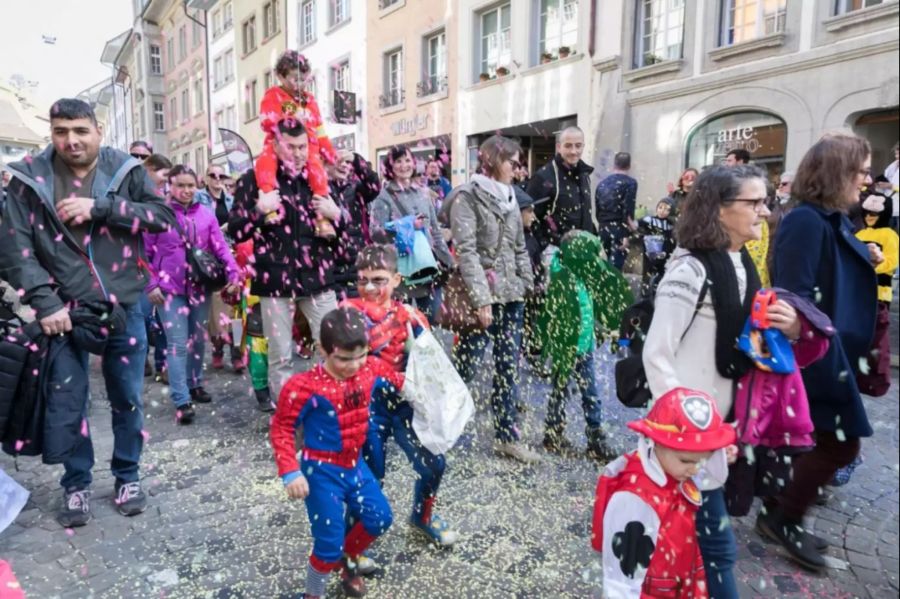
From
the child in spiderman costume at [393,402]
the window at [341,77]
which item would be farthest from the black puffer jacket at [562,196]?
the window at [341,77]

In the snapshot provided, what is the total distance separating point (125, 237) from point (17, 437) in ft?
3.64

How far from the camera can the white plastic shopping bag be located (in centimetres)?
256

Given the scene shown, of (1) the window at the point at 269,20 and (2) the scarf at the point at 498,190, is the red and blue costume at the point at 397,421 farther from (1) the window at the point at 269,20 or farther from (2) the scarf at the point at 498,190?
(1) the window at the point at 269,20

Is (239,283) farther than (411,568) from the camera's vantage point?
Yes

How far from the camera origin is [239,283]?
16.4 ft

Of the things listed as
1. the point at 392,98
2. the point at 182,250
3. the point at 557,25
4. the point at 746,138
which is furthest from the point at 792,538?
the point at 392,98

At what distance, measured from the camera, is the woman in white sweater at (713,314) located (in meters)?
2.07

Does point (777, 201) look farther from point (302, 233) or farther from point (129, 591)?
point (129, 591)

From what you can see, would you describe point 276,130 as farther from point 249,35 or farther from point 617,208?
point 617,208

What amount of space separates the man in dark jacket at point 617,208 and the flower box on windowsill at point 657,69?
1.21m

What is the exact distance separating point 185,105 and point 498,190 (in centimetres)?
394

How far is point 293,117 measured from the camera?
3.88 metres

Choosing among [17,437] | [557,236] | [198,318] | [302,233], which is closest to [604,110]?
[557,236]

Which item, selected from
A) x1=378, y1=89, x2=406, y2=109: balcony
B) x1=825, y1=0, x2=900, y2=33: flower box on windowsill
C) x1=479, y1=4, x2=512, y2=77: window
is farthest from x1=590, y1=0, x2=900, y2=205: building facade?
x1=378, y1=89, x2=406, y2=109: balcony
